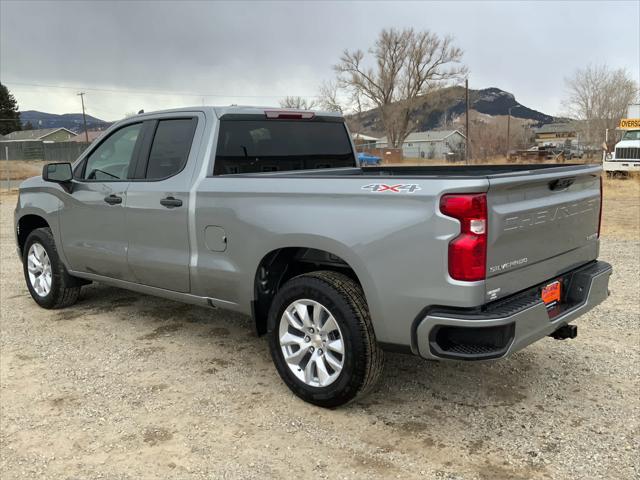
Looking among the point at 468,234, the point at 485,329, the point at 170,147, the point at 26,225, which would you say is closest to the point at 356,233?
the point at 468,234

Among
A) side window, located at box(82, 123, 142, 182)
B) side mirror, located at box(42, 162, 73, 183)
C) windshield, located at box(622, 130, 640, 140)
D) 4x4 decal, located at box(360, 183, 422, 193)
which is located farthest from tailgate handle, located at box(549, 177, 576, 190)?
windshield, located at box(622, 130, 640, 140)

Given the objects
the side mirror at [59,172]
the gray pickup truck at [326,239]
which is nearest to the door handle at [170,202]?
the gray pickup truck at [326,239]

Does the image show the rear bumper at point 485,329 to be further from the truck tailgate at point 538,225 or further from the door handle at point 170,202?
the door handle at point 170,202

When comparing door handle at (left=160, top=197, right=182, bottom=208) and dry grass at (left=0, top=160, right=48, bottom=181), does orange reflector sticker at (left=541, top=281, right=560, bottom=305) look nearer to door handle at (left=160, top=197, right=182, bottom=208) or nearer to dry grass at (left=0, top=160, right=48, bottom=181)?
door handle at (left=160, top=197, right=182, bottom=208)

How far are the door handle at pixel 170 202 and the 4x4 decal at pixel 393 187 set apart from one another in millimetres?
1650

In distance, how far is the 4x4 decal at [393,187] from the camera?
3.03 meters

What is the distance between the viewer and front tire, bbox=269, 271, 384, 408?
11.0ft

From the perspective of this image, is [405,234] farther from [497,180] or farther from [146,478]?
[146,478]

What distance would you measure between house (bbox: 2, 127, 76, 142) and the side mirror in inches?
2760

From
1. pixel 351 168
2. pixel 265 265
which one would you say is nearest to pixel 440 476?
pixel 265 265

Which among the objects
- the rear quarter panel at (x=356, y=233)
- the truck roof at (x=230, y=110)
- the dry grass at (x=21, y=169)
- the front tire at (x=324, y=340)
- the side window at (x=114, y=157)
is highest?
the truck roof at (x=230, y=110)

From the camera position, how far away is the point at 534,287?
11.0 feet

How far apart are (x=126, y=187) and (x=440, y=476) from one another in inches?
129

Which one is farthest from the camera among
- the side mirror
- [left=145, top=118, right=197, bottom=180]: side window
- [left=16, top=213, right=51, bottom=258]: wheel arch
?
[left=16, top=213, right=51, bottom=258]: wheel arch
